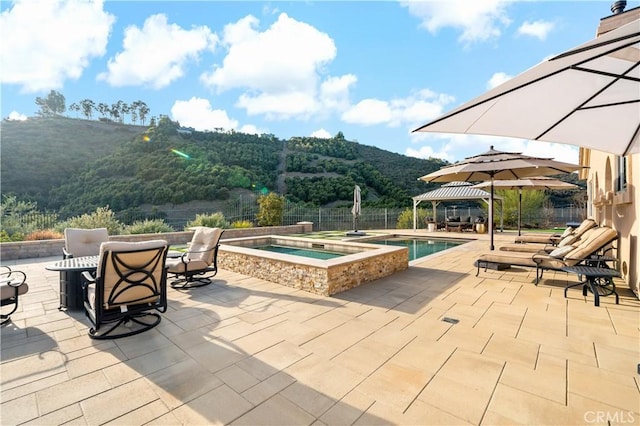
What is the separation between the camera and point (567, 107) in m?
2.80

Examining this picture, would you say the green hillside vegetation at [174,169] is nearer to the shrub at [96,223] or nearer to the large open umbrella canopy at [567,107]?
the shrub at [96,223]

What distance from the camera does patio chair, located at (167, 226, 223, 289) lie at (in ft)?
17.2

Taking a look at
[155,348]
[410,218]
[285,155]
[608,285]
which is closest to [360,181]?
[285,155]

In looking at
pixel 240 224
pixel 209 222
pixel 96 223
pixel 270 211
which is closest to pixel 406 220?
pixel 270 211

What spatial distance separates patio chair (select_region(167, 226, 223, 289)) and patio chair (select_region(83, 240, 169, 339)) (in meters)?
1.49

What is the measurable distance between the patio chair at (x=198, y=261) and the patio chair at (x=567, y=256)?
17.3 ft

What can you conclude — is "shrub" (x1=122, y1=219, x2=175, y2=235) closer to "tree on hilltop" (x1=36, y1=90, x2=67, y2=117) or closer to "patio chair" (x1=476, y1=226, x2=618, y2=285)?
"patio chair" (x1=476, y1=226, x2=618, y2=285)

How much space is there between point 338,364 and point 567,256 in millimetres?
4653

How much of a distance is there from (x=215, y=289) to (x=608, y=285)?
21.9 ft

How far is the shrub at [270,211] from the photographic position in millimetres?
15688

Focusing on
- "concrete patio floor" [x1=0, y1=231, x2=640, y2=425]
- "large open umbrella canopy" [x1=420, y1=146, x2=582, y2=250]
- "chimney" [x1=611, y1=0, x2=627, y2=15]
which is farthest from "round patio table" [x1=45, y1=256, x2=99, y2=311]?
"chimney" [x1=611, y1=0, x2=627, y2=15]

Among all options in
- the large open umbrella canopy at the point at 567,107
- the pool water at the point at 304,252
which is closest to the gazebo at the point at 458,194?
the pool water at the point at 304,252

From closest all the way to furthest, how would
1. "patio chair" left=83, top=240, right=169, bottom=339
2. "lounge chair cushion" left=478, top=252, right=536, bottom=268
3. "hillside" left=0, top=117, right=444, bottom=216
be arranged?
"patio chair" left=83, top=240, right=169, bottom=339 → "lounge chair cushion" left=478, top=252, right=536, bottom=268 → "hillside" left=0, top=117, right=444, bottom=216

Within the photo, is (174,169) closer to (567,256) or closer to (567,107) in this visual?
(567,256)
